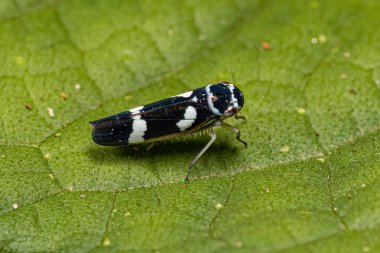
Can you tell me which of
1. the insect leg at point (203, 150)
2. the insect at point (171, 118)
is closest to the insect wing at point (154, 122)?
the insect at point (171, 118)

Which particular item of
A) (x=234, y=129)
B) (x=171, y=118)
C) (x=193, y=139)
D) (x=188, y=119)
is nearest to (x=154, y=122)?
(x=171, y=118)

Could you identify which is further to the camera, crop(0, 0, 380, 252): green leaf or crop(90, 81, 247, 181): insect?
crop(90, 81, 247, 181): insect

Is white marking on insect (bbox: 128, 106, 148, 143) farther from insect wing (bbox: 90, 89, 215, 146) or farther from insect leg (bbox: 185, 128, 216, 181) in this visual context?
insect leg (bbox: 185, 128, 216, 181)

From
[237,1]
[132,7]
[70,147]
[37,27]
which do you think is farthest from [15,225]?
[237,1]

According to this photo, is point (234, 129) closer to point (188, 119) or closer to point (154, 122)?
point (188, 119)

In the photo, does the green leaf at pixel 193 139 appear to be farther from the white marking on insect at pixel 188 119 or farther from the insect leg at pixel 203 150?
the white marking on insect at pixel 188 119

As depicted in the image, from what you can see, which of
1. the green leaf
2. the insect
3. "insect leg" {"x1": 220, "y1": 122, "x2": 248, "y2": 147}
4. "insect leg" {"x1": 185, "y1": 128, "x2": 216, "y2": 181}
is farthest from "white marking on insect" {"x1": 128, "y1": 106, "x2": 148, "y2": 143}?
"insect leg" {"x1": 220, "y1": 122, "x2": 248, "y2": 147}

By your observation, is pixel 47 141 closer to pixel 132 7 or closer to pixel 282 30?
pixel 132 7
